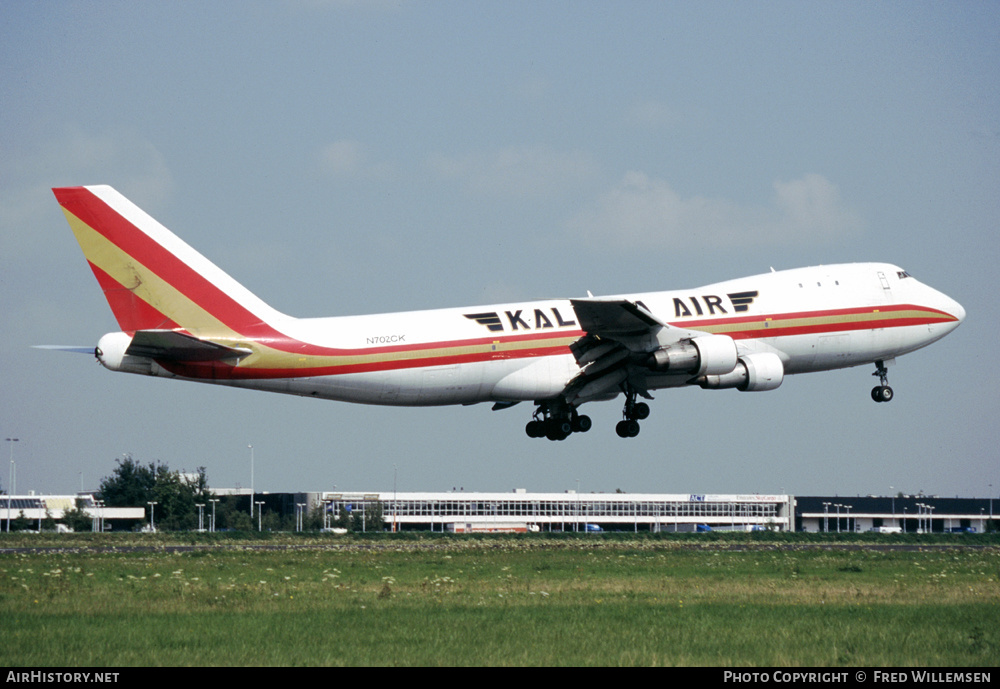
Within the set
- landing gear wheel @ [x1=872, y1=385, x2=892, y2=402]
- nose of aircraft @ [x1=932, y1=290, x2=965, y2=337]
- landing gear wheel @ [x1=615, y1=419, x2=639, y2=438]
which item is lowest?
landing gear wheel @ [x1=615, y1=419, x2=639, y2=438]

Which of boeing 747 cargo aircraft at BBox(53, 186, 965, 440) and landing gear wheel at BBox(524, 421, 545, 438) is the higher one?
boeing 747 cargo aircraft at BBox(53, 186, 965, 440)

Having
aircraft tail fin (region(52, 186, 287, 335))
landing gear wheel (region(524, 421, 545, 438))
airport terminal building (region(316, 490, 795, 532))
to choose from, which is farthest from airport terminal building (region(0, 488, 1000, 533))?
aircraft tail fin (region(52, 186, 287, 335))

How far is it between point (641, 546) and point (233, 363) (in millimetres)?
27659

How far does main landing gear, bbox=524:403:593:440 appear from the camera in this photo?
4622 centimetres

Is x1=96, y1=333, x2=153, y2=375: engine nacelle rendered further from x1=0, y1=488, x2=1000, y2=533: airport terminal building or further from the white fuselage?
x1=0, y1=488, x2=1000, y2=533: airport terminal building

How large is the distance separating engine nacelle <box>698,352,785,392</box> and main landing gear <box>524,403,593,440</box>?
530 cm

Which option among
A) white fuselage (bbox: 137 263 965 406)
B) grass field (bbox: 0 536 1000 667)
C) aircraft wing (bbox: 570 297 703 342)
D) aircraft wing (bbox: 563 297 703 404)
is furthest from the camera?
aircraft wing (bbox: 563 297 703 404)

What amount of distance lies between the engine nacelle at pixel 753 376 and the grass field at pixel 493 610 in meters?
6.76

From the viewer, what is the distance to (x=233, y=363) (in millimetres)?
38750

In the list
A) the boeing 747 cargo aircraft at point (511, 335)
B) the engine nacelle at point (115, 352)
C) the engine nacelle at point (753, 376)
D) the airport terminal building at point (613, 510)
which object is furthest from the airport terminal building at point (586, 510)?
the engine nacelle at point (115, 352)

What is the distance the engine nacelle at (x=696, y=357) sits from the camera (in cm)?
4212

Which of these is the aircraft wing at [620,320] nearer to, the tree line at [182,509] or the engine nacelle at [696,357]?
the engine nacelle at [696,357]

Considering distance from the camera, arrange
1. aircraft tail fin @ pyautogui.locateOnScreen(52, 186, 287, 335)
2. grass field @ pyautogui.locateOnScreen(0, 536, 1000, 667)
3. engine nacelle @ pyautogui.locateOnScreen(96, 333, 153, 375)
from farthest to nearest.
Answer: aircraft tail fin @ pyautogui.locateOnScreen(52, 186, 287, 335), engine nacelle @ pyautogui.locateOnScreen(96, 333, 153, 375), grass field @ pyautogui.locateOnScreen(0, 536, 1000, 667)
